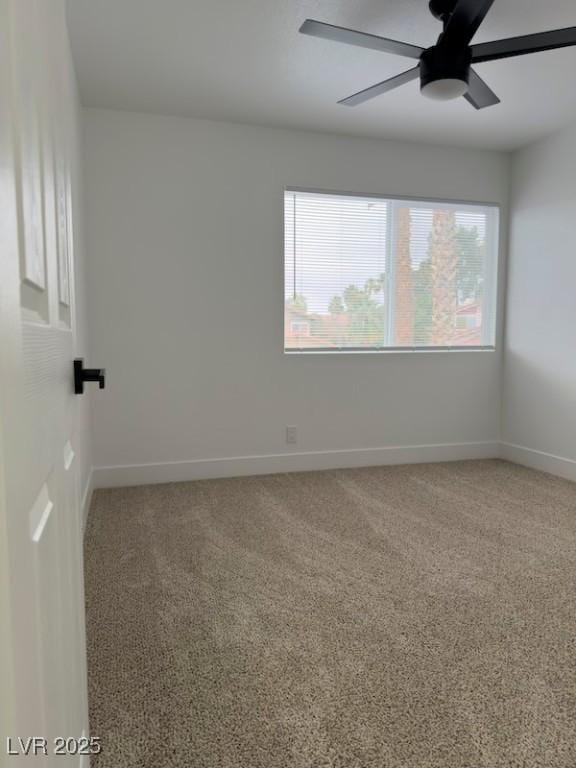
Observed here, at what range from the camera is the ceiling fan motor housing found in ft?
6.74

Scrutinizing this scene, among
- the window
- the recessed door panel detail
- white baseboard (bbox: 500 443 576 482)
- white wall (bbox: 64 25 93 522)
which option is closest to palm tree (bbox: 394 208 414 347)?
the window

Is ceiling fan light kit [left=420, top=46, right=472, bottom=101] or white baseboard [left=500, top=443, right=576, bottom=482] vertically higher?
ceiling fan light kit [left=420, top=46, right=472, bottom=101]

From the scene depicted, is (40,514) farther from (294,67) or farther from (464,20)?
(294,67)

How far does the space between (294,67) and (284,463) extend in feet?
8.37

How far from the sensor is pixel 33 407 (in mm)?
532

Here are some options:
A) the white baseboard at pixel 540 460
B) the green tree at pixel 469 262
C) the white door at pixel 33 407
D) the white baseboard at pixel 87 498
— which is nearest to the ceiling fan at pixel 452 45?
the white door at pixel 33 407

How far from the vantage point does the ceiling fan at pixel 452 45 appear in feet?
6.19

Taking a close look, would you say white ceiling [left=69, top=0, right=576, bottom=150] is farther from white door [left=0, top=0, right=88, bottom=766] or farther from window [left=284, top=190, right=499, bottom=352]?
white door [left=0, top=0, right=88, bottom=766]

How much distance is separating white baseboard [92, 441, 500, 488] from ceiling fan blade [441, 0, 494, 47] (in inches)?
107

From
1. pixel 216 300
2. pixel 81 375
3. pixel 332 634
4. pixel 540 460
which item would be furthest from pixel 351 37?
pixel 540 460

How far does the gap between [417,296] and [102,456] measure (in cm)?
269

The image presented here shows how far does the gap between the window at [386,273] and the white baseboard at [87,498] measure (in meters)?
1.64

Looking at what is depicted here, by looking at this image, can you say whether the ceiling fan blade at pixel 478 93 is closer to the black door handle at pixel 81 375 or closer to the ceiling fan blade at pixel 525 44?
the ceiling fan blade at pixel 525 44

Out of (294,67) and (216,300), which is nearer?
(294,67)
